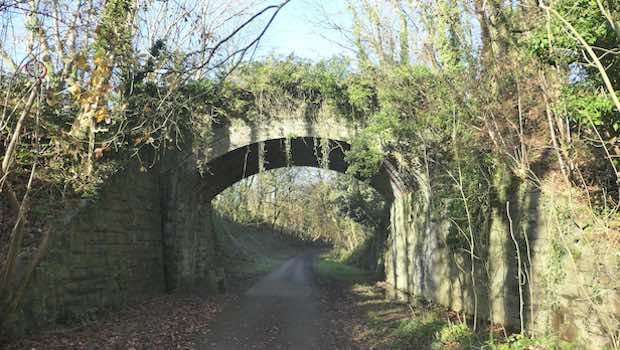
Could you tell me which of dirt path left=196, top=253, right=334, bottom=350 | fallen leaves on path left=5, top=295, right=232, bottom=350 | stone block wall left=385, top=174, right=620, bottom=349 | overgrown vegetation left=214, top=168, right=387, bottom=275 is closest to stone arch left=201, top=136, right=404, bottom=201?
overgrown vegetation left=214, top=168, right=387, bottom=275

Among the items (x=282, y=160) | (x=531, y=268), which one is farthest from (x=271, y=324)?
(x=282, y=160)

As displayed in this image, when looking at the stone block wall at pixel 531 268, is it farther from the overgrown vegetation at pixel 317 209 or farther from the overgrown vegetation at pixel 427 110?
the overgrown vegetation at pixel 317 209

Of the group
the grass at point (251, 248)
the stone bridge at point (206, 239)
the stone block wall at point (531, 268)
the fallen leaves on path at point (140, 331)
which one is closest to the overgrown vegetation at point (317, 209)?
the grass at point (251, 248)

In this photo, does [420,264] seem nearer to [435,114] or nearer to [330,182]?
[435,114]

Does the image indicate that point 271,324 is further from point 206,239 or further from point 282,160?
point 282,160

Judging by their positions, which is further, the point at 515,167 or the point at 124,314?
the point at 124,314

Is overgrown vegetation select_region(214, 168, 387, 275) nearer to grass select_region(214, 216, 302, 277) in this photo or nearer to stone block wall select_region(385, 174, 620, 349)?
grass select_region(214, 216, 302, 277)

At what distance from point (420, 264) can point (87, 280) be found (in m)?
9.12

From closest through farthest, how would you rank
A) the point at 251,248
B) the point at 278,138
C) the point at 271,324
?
the point at 271,324 < the point at 278,138 < the point at 251,248

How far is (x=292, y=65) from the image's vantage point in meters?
14.1

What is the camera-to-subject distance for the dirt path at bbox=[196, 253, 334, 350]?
8109mm

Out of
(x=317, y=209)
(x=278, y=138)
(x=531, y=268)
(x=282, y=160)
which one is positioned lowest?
(x=531, y=268)

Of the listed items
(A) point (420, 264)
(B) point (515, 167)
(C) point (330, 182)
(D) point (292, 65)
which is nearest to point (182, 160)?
(D) point (292, 65)

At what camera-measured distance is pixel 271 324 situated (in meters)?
9.80
